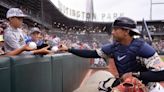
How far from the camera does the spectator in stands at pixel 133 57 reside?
Result: 3.77 metres

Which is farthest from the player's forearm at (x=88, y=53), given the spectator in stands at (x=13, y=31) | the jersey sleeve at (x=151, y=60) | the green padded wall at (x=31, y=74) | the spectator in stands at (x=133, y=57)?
the spectator in stands at (x=13, y=31)

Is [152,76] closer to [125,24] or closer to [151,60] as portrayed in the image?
[151,60]

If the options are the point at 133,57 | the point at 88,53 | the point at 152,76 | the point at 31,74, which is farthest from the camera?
the point at 31,74

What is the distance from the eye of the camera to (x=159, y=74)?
3.76 m

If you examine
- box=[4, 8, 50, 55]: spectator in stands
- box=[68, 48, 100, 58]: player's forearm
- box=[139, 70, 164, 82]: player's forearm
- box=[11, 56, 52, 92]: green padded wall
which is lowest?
box=[11, 56, 52, 92]: green padded wall

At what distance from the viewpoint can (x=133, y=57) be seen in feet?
13.0

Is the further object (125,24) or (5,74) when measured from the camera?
(125,24)

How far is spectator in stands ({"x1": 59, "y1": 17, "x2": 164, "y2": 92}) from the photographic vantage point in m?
3.77

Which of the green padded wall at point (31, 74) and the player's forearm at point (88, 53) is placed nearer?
the green padded wall at point (31, 74)

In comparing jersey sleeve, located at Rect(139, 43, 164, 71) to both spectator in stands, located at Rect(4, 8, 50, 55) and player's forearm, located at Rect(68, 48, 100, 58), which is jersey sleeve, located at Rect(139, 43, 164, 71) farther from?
spectator in stands, located at Rect(4, 8, 50, 55)

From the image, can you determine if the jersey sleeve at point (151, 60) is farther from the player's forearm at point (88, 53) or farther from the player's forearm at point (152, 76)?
the player's forearm at point (88, 53)

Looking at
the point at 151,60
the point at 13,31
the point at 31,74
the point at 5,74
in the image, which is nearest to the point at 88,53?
the point at 31,74

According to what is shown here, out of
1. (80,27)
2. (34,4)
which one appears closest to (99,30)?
(80,27)

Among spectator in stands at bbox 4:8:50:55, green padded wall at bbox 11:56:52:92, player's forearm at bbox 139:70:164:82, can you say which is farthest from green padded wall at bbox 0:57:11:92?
spectator in stands at bbox 4:8:50:55
